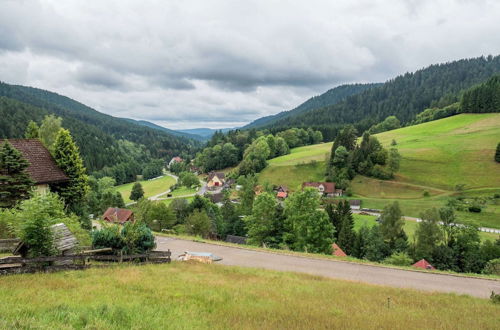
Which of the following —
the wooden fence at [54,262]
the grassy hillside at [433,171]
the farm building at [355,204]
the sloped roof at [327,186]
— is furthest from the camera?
the sloped roof at [327,186]

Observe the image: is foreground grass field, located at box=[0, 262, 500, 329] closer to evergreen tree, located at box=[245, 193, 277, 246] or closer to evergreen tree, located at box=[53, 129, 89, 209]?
evergreen tree, located at box=[53, 129, 89, 209]

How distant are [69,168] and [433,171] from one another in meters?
83.3

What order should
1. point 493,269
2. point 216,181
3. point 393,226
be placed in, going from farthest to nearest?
point 216,181, point 393,226, point 493,269

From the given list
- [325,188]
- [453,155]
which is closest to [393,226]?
[325,188]

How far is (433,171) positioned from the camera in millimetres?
81062

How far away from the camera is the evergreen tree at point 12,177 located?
70.5ft

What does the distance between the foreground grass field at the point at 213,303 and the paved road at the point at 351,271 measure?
2993 mm

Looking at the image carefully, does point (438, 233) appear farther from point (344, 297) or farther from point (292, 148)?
point (292, 148)

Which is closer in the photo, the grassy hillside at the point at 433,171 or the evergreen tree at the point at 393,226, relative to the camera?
the evergreen tree at the point at 393,226

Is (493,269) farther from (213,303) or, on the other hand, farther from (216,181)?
(216,181)

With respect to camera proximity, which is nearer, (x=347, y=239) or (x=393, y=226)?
(x=393, y=226)

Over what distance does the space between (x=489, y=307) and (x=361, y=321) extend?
6.80 metres

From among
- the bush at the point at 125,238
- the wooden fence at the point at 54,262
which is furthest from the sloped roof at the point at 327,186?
the wooden fence at the point at 54,262

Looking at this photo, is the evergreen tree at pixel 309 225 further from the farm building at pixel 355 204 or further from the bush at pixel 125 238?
the farm building at pixel 355 204
